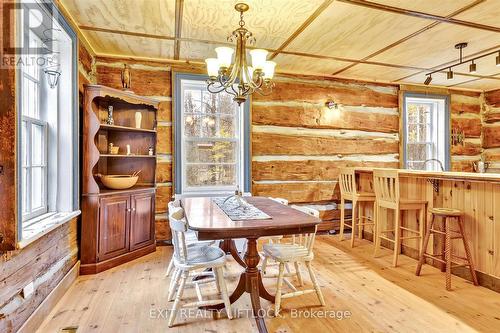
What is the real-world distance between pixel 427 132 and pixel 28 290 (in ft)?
20.7

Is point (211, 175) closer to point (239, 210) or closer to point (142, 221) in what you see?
point (142, 221)

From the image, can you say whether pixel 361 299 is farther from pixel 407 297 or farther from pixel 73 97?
pixel 73 97

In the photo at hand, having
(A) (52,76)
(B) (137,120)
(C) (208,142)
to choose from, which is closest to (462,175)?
(C) (208,142)

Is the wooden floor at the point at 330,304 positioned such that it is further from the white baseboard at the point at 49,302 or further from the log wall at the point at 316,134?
the log wall at the point at 316,134

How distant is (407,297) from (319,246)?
1.62 m

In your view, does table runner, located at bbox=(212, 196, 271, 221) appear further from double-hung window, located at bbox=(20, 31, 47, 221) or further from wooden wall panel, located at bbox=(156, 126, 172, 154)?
double-hung window, located at bbox=(20, 31, 47, 221)

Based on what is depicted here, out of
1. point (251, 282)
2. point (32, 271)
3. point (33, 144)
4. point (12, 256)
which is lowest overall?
point (251, 282)

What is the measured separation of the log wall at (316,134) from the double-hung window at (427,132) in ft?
1.58

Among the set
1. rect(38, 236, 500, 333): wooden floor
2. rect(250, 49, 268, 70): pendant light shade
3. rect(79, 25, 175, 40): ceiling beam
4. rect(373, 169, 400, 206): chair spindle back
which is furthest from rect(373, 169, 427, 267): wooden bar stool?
rect(79, 25, 175, 40): ceiling beam

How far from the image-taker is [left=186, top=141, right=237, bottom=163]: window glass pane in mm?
4305

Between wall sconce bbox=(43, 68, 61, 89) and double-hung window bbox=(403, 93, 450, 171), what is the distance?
214 inches

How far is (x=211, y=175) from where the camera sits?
4.39 meters

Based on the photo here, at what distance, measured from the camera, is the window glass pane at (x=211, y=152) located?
430cm

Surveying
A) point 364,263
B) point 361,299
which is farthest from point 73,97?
point 364,263
